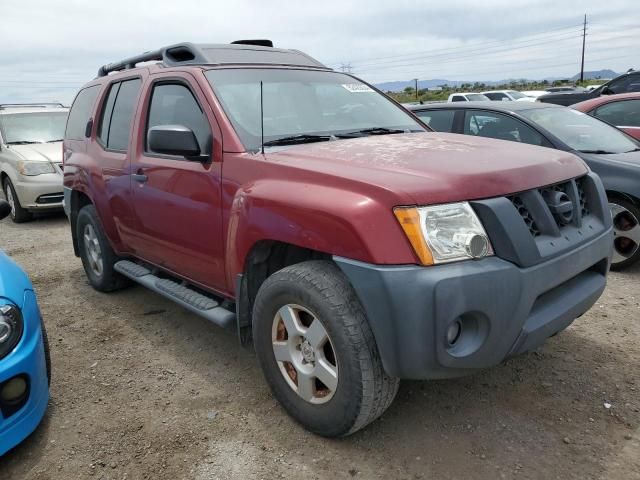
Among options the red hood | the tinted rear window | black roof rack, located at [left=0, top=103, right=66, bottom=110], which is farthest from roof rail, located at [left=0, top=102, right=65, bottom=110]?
the red hood

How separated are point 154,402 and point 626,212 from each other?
164 inches

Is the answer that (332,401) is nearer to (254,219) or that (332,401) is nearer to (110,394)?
(254,219)

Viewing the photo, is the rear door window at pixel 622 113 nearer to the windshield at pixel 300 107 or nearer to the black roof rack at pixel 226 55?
the windshield at pixel 300 107

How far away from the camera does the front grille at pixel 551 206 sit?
7.64 feet

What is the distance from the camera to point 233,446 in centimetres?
252

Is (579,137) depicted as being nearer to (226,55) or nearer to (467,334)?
(226,55)

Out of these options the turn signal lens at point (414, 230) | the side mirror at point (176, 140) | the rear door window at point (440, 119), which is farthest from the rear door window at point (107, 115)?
the rear door window at point (440, 119)

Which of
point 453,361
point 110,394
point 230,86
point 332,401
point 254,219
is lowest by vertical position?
point 110,394

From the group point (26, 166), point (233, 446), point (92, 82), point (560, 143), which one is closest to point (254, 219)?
point (233, 446)

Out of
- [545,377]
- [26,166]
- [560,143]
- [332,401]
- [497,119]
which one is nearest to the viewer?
[332,401]

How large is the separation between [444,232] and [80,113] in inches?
160

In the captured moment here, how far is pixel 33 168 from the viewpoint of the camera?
26.2 feet

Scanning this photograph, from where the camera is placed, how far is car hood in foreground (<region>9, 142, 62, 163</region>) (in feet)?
26.7

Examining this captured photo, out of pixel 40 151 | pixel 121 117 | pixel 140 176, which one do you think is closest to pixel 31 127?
pixel 40 151
